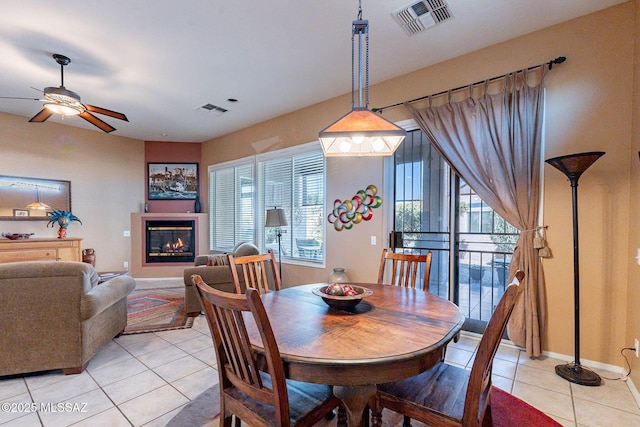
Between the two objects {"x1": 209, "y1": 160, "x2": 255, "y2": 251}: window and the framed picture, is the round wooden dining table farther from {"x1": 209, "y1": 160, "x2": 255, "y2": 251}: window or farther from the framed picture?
the framed picture

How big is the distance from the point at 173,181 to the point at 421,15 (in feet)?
19.2

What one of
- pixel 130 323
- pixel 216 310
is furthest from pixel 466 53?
pixel 130 323

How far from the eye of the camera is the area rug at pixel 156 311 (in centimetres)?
357

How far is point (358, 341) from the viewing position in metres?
1.25

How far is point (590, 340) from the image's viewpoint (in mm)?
2475

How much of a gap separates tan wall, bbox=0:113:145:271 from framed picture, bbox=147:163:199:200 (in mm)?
230

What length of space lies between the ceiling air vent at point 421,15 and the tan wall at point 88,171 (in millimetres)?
5988

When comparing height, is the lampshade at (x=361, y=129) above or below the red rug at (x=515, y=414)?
above

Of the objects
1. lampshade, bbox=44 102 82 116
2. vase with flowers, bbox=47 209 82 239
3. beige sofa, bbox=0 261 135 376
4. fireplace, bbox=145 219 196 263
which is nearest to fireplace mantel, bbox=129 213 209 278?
fireplace, bbox=145 219 196 263

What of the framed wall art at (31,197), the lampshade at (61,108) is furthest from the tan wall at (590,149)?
the framed wall art at (31,197)

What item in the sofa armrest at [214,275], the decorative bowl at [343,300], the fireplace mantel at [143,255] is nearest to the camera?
the decorative bowl at [343,300]

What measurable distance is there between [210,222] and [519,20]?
19.6 feet

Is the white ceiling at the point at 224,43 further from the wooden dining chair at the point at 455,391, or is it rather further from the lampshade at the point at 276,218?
the wooden dining chair at the point at 455,391

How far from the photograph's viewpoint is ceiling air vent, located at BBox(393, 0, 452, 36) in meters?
2.40
